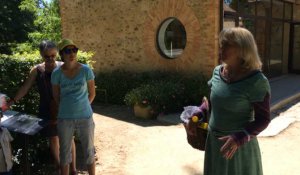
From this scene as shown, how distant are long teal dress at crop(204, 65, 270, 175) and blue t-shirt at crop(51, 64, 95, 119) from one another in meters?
1.69

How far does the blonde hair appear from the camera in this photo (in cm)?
239

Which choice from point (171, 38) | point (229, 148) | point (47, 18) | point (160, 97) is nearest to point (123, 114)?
point (160, 97)

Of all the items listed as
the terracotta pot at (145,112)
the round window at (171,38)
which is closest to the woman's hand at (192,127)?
the terracotta pot at (145,112)

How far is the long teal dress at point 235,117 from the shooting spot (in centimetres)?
240

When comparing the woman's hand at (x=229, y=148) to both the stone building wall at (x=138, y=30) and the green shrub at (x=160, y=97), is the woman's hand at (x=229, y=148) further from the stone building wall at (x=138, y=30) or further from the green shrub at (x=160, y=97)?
the stone building wall at (x=138, y=30)

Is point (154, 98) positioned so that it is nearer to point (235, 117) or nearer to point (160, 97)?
point (160, 97)

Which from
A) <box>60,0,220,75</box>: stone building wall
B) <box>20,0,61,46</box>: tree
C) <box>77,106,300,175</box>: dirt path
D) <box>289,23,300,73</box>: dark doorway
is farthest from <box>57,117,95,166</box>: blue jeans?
<box>289,23,300,73</box>: dark doorway

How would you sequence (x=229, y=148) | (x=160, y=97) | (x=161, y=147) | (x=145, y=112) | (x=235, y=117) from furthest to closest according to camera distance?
1. (x=160, y=97)
2. (x=145, y=112)
3. (x=161, y=147)
4. (x=235, y=117)
5. (x=229, y=148)

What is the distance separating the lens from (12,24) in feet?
73.4

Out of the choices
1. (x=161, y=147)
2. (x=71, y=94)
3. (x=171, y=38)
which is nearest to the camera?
(x=71, y=94)

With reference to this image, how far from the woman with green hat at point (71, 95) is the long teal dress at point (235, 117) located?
66.6 inches

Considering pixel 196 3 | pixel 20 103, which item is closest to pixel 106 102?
pixel 196 3

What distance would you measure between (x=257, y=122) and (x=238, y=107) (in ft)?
0.51

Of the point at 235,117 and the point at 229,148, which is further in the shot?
the point at 235,117
